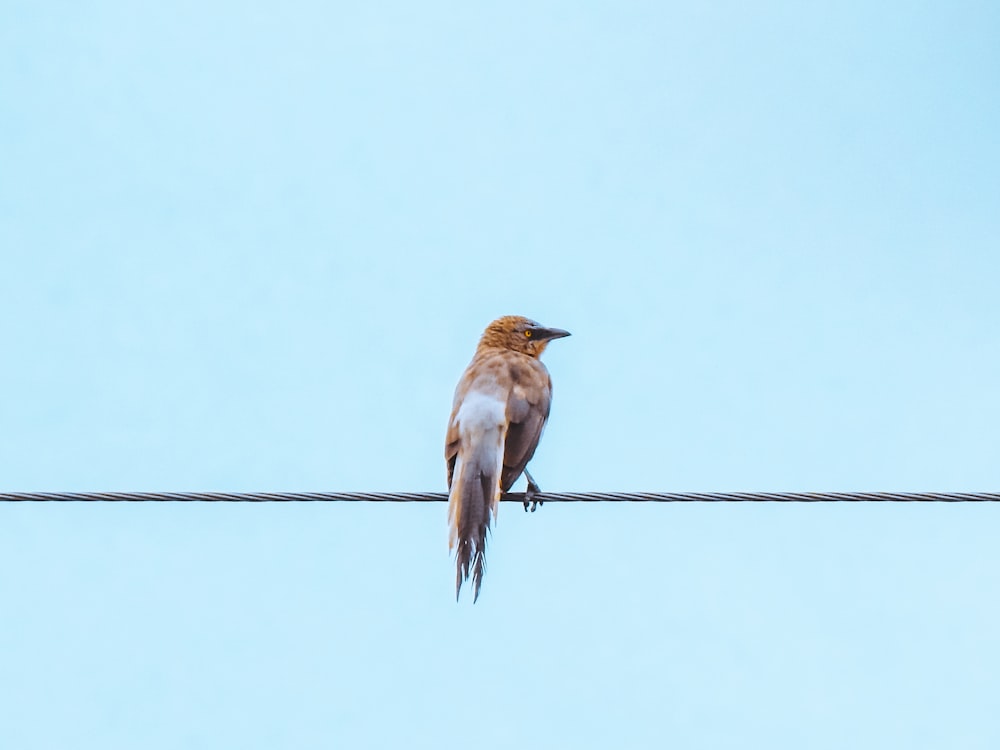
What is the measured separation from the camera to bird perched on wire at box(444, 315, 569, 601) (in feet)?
25.9

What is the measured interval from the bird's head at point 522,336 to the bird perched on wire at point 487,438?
12cm

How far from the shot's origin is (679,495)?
21.3 ft

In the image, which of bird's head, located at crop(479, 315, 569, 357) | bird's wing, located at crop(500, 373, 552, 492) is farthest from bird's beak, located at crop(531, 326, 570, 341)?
bird's wing, located at crop(500, 373, 552, 492)

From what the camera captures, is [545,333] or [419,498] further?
[545,333]

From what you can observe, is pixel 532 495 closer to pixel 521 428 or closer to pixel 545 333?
pixel 521 428

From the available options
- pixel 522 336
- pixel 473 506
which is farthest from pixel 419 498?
pixel 522 336

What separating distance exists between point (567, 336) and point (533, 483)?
62.7 inches

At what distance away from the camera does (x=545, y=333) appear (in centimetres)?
1020

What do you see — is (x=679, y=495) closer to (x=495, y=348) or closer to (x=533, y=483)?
(x=533, y=483)

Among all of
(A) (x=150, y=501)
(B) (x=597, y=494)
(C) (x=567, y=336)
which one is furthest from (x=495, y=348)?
(A) (x=150, y=501)

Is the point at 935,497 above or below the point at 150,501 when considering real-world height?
above

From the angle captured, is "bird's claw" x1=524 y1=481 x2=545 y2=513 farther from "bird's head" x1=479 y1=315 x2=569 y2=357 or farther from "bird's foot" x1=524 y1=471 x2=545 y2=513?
"bird's head" x1=479 y1=315 x2=569 y2=357

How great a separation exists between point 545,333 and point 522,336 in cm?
17

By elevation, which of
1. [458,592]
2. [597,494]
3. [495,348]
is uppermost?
[495,348]
